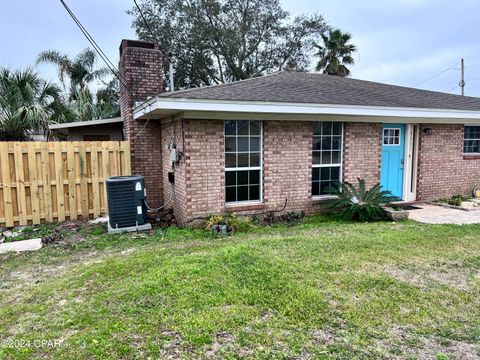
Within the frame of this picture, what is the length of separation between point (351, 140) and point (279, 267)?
4.86 meters

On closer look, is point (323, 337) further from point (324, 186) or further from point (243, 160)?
point (324, 186)

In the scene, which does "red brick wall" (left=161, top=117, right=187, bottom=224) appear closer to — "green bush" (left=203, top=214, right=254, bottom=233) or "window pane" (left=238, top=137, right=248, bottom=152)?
"green bush" (left=203, top=214, right=254, bottom=233)

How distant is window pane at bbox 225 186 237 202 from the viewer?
23.8 feet

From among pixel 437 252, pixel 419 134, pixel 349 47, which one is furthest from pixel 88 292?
pixel 349 47

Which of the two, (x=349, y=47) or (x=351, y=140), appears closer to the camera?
(x=351, y=140)

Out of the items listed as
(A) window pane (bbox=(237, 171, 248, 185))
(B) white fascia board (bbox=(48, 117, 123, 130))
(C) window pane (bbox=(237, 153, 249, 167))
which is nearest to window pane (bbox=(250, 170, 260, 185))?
(A) window pane (bbox=(237, 171, 248, 185))

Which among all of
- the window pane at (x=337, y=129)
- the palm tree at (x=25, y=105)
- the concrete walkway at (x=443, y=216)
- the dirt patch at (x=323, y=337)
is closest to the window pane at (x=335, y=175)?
the window pane at (x=337, y=129)

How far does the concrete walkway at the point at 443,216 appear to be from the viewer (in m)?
7.19

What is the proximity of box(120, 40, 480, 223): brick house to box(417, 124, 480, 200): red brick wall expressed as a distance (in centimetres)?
3

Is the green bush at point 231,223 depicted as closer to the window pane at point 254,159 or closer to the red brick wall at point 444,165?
the window pane at point 254,159

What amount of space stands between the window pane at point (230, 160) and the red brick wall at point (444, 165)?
5.35m

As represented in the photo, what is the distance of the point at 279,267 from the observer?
4.29m

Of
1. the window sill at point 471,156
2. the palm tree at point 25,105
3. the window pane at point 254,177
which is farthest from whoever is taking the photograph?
the palm tree at point 25,105

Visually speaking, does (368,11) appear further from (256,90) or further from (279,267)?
(279,267)
